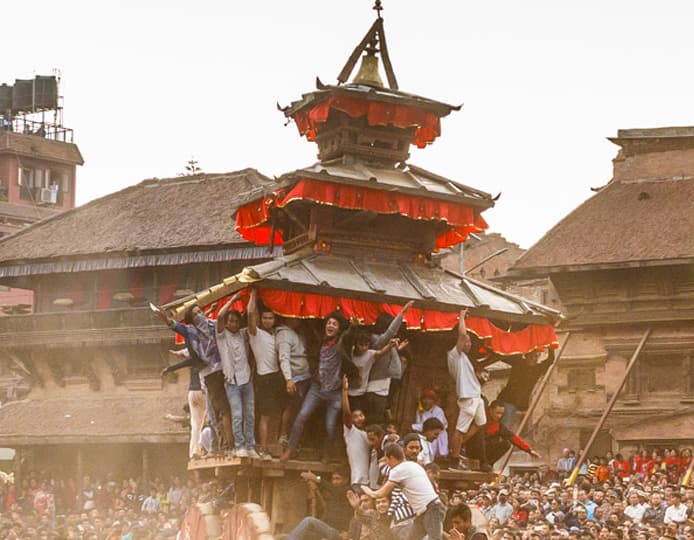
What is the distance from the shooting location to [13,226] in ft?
258

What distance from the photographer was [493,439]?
71.8 ft

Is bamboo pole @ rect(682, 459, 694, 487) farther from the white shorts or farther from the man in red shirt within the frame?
the white shorts

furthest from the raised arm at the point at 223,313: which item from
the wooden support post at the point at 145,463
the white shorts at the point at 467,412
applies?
the wooden support post at the point at 145,463

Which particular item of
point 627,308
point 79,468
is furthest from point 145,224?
point 627,308

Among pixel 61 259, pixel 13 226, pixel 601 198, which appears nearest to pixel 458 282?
pixel 601 198

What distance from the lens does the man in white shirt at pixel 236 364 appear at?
2003cm

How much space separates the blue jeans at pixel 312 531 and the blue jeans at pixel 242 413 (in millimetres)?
1513

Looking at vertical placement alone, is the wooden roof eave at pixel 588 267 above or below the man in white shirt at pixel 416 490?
above

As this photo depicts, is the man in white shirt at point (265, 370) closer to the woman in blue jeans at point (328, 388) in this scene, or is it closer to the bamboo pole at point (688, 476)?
the woman in blue jeans at point (328, 388)

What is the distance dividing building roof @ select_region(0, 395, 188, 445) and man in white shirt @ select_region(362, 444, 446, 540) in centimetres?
2804

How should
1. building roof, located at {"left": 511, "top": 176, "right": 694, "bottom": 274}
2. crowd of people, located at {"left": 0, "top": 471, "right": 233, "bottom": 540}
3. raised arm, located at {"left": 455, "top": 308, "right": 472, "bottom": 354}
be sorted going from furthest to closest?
1. building roof, located at {"left": 511, "top": 176, "right": 694, "bottom": 274}
2. crowd of people, located at {"left": 0, "top": 471, "right": 233, "bottom": 540}
3. raised arm, located at {"left": 455, "top": 308, "right": 472, "bottom": 354}

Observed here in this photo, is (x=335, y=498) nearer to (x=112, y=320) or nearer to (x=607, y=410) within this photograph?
(x=607, y=410)

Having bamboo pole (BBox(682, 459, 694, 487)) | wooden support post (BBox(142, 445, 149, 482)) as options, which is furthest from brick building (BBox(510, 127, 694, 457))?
wooden support post (BBox(142, 445, 149, 482))

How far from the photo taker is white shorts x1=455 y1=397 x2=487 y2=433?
2092 centimetres
